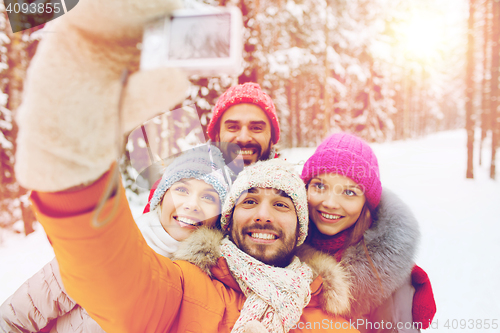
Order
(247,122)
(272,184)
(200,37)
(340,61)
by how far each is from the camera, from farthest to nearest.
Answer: (340,61) < (247,122) < (272,184) < (200,37)

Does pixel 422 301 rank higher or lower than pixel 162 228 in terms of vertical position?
lower

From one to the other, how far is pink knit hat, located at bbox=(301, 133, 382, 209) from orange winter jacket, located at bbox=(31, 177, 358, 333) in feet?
3.77

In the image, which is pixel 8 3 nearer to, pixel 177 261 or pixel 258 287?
pixel 177 261

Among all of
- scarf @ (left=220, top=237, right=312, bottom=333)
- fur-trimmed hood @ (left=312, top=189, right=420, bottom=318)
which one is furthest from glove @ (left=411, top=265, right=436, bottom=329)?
scarf @ (left=220, top=237, right=312, bottom=333)

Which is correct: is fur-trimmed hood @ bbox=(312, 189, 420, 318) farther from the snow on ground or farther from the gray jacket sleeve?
the gray jacket sleeve

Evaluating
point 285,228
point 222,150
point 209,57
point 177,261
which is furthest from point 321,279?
point 209,57

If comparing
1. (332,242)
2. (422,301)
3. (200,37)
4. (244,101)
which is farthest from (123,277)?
(422,301)

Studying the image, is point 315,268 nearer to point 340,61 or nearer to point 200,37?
point 200,37

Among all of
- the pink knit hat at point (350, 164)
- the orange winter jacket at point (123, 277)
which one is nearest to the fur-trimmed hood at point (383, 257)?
the pink knit hat at point (350, 164)

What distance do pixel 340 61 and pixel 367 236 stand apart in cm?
1157

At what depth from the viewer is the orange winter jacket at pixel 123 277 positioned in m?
0.70

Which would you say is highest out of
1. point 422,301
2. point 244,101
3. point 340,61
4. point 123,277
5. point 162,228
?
point 340,61

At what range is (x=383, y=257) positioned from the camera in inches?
77.2

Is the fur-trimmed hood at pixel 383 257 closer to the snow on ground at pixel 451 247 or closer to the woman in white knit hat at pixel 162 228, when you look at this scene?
the snow on ground at pixel 451 247
